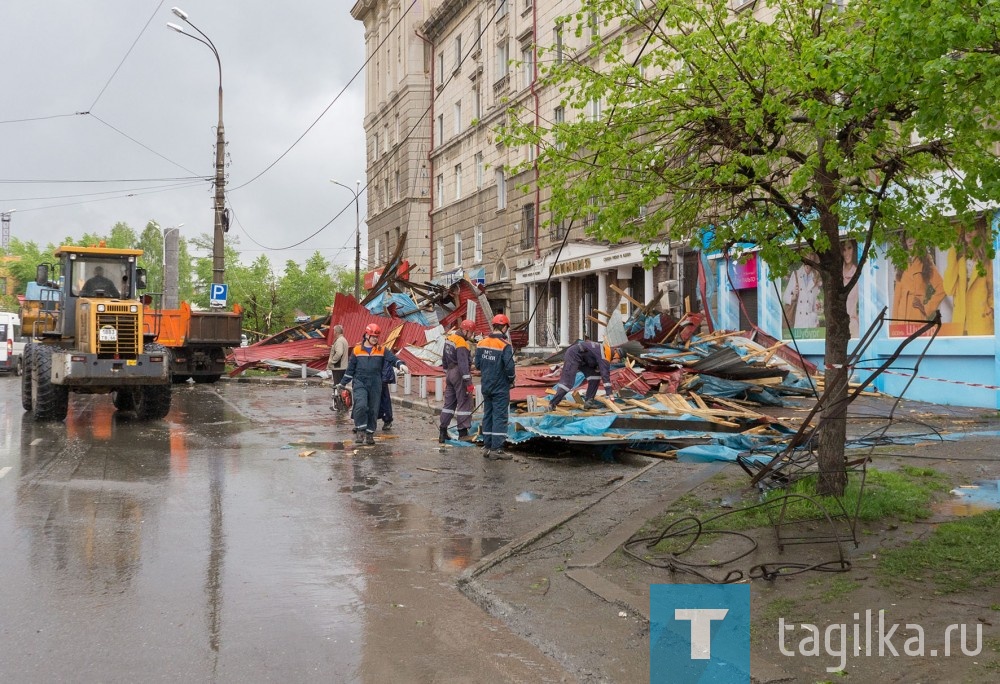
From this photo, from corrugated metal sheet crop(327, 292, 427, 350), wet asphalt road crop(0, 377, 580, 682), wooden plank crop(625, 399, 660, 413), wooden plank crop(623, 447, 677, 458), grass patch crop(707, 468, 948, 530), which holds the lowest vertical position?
wet asphalt road crop(0, 377, 580, 682)

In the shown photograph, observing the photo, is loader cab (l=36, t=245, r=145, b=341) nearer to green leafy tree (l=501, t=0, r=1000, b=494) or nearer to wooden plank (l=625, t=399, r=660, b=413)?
wooden plank (l=625, t=399, r=660, b=413)

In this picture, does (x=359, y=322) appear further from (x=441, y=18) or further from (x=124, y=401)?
(x=441, y=18)

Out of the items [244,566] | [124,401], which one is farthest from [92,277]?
[244,566]

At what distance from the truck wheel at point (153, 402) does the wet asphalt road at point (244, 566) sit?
3458 millimetres

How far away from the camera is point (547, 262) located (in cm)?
3206

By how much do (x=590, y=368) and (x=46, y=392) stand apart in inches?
365

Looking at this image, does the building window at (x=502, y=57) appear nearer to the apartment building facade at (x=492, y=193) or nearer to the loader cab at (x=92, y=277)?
the apartment building facade at (x=492, y=193)

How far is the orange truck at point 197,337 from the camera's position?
26.3m

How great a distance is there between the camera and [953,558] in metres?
5.84

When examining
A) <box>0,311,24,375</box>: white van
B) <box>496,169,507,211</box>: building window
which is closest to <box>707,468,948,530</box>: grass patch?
<box>496,169,507,211</box>: building window

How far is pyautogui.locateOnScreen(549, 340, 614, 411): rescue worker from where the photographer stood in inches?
569

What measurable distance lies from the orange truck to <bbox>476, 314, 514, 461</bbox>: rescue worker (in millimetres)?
16150

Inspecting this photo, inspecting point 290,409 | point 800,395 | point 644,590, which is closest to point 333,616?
point 644,590

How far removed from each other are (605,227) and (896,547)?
3.26 m
